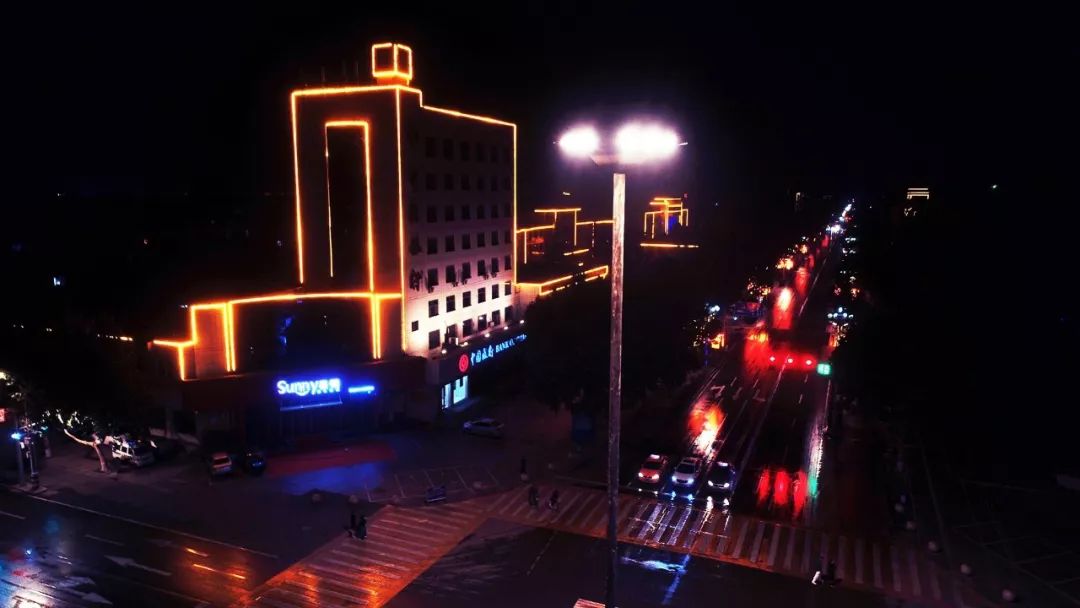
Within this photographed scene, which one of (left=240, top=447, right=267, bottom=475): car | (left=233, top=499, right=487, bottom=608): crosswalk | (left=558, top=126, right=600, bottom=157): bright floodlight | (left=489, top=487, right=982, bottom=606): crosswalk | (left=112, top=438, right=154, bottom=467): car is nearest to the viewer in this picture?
(left=558, top=126, right=600, bottom=157): bright floodlight

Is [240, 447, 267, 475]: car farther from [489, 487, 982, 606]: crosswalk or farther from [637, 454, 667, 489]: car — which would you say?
[637, 454, 667, 489]: car

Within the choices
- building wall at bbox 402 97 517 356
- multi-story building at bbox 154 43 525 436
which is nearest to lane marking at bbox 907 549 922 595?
multi-story building at bbox 154 43 525 436

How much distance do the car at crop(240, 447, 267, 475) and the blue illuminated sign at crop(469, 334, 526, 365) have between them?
52.0 ft

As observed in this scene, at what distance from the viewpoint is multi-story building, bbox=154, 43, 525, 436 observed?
40938 mm

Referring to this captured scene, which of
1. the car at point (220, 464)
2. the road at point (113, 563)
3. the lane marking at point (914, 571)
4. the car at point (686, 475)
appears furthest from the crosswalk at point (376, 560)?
the lane marking at point (914, 571)

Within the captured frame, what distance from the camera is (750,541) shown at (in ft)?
102

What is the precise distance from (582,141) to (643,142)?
3.84 ft

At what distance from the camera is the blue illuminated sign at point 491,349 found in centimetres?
5050

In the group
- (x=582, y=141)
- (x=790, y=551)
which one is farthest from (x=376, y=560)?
(x=582, y=141)

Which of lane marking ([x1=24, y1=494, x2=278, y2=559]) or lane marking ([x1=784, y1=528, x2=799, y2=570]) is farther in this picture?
lane marking ([x1=24, y1=494, x2=278, y2=559])

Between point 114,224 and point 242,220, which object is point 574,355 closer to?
point 242,220

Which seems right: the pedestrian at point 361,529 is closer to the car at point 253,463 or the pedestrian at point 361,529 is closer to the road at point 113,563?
the road at point 113,563

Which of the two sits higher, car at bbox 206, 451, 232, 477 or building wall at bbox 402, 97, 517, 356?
building wall at bbox 402, 97, 517, 356

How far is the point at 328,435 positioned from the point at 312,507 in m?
10.9
